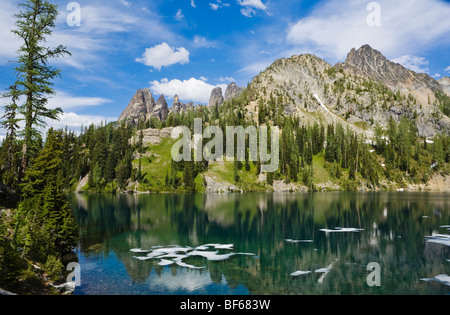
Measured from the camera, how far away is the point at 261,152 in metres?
183

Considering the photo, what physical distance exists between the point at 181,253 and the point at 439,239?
38.8 metres

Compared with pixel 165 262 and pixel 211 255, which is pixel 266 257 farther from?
pixel 165 262

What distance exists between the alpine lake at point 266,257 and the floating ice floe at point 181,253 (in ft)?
0.41

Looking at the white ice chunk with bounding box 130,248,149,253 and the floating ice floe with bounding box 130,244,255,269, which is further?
the white ice chunk with bounding box 130,248,149,253

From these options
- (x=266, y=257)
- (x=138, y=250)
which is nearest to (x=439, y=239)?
(x=266, y=257)

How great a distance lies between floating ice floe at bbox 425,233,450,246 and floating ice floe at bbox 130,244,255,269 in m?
28.4

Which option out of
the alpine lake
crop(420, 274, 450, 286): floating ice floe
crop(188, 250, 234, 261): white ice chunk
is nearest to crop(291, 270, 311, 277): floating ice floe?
the alpine lake

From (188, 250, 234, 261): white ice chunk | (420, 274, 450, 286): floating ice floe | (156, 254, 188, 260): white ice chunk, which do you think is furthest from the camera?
(156, 254, 188, 260): white ice chunk

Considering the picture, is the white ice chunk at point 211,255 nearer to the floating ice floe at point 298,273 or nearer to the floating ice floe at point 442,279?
the floating ice floe at point 298,273

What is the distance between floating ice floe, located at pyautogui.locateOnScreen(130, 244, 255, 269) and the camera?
3156cm

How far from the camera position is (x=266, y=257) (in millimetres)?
32875

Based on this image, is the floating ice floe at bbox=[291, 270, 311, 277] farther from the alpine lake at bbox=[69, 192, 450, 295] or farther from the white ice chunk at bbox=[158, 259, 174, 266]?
the white ice chunk at bbox=[158, 259, 174, 266]

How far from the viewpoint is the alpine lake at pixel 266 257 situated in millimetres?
23859
